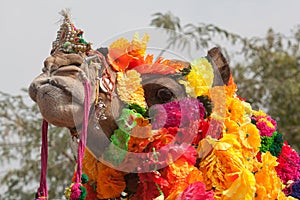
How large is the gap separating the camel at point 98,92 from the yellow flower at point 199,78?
30 mm

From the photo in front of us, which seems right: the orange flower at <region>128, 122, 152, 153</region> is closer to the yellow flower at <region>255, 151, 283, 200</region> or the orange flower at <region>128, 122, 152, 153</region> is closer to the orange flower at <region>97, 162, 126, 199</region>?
the orange flower at <region>97, 162, 126, 199</region>

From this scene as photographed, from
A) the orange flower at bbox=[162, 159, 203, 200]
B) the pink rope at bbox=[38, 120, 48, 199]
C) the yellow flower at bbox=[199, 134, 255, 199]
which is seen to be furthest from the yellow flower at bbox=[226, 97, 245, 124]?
the pink rope at bbox=[38, 120, 48, 199]

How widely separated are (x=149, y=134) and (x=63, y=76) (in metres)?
0.52

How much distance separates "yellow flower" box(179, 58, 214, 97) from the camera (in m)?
3.47

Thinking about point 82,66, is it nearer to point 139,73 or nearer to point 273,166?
point 139,73

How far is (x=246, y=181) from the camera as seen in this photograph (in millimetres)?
3311

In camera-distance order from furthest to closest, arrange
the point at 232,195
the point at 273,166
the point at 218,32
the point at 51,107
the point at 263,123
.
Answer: the point at 218,32 → the point at 263,123 → the point at 273,166 → the point at 232,195 → the point at 51,107

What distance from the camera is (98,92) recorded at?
Answer: 327cm

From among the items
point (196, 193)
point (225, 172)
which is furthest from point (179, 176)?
point (225, 172)

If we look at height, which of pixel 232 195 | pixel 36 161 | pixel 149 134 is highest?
Answer: pixel 36 161

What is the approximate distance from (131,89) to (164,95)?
0.22m

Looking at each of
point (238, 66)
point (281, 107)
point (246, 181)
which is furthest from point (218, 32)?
point (246, 181)

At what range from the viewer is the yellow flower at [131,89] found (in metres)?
3.35

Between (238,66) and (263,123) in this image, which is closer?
(263,123)
